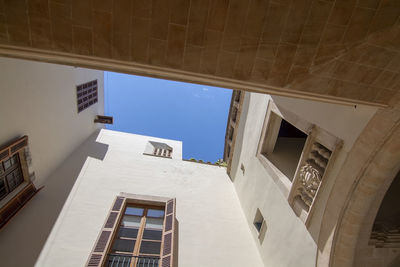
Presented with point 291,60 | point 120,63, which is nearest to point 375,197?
point 291,60

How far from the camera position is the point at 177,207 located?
7250 mm

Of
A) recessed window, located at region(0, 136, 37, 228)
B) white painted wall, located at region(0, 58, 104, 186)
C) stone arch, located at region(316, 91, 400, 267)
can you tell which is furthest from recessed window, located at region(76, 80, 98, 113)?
stone arch, located at region(316, 91, 400, 267)

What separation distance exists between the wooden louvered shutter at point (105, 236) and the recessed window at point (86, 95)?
5314mm

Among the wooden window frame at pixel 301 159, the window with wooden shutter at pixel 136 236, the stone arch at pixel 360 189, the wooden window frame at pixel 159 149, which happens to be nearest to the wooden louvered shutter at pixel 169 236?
the window with wooden shutter at pixel 136 236

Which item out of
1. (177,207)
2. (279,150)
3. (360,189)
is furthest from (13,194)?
(279,150)

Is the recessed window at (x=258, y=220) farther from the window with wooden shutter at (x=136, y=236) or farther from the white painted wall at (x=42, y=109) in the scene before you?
the white painted wall at (x=42, y=109)

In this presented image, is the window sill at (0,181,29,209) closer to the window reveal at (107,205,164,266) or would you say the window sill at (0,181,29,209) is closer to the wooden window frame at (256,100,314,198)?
the window reveal at (107,205,164,266)

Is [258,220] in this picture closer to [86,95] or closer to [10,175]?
[10,175]

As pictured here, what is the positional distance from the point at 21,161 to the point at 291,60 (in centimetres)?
711

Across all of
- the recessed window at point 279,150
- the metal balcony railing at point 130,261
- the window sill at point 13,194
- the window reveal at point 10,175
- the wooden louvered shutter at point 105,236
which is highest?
the recessed window at point 279,150

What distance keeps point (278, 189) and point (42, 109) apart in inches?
294

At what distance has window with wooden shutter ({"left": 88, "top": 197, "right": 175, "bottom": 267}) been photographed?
193 inches

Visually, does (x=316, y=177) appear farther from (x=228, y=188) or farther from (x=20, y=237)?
(x=20, y=237)

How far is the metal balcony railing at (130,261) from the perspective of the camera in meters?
4.86
